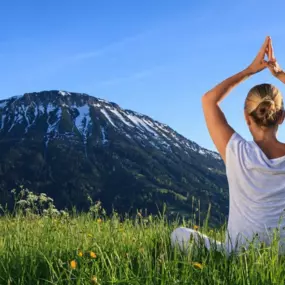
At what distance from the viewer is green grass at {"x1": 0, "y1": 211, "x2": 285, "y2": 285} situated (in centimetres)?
387

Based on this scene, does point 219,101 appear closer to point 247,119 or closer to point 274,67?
point 247,119

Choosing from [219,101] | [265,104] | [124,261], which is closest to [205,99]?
[219,101]

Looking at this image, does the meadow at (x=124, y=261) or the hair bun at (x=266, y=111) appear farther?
the hair bun at (x=266, y=111)

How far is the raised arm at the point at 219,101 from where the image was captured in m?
5.20

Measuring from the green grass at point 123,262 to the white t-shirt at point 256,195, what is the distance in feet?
0.89

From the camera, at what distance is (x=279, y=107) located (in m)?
4.89

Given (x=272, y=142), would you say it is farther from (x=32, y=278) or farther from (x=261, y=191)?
(x=32, y=278)

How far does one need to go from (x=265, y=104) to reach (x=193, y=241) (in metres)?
1.48

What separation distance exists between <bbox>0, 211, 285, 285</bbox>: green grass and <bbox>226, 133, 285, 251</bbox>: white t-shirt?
27cm

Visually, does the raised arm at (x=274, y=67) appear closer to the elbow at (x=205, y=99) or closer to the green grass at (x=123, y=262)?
the elbow at (x=205, y=99)

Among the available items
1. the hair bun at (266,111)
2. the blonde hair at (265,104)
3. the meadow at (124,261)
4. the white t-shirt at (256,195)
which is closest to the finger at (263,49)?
the blonde hair at (265,104)

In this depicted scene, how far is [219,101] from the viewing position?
17.4 ft

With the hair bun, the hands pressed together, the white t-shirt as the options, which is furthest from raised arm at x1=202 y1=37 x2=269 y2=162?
the hair bun

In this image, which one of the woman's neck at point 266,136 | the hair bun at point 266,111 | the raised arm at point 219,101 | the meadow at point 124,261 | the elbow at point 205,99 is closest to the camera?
the meadow at point 124,261
